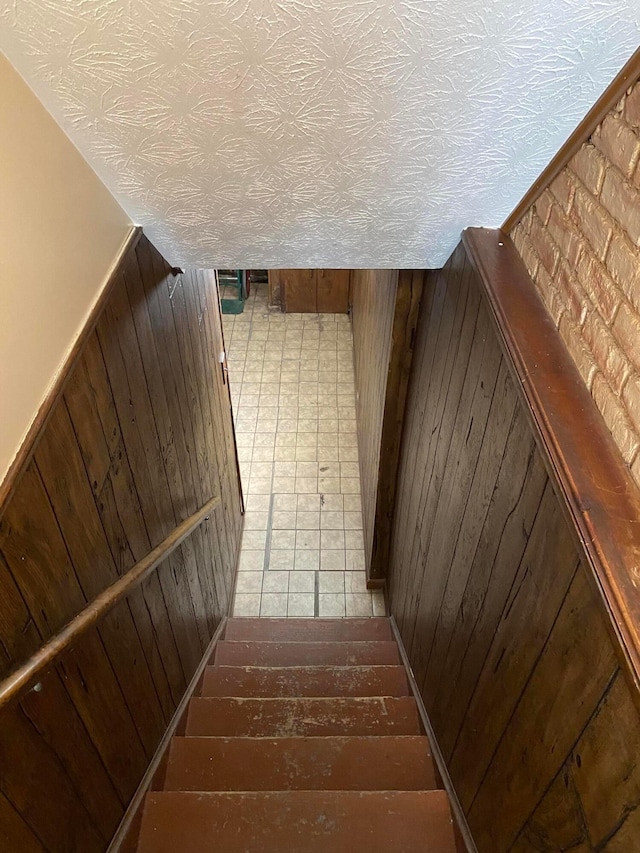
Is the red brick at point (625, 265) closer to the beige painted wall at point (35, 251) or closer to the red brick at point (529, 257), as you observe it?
the red brick at point (529, 257)

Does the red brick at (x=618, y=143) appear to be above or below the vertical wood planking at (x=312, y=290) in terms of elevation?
below

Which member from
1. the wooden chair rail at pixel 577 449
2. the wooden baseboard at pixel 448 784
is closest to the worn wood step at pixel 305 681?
the wooden baseboard at pixel 448 784

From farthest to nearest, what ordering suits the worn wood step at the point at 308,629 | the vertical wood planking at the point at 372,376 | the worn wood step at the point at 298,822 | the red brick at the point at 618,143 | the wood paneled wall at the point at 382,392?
the worn wood step at the point at 308,629, the vertical wood planking at the point at 372,376, the wood paneled wall at the point at 382,392, the worn wood step at the point at 298,822, the red brick at the point at 618,143

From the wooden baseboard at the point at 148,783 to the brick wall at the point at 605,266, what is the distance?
1.54 m

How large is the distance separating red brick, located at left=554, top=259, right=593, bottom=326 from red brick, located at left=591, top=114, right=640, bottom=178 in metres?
0.22

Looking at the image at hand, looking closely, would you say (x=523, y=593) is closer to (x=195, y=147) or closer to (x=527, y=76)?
(x=527, y=76)

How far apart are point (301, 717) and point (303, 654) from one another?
1.94 feet

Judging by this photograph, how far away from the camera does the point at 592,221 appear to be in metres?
1.05

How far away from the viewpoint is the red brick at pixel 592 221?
1004mm

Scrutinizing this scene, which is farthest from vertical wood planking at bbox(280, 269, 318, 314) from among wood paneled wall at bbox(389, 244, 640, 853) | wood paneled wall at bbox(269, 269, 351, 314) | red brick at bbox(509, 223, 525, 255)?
red brick at bbox(509, 223, 525, 255)

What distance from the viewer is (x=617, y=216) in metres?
0.96

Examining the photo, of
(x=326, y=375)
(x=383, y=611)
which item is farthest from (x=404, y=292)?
(x=326, y=375)

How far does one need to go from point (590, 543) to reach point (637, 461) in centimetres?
16

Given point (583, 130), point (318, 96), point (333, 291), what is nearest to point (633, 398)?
point (583, 130)
